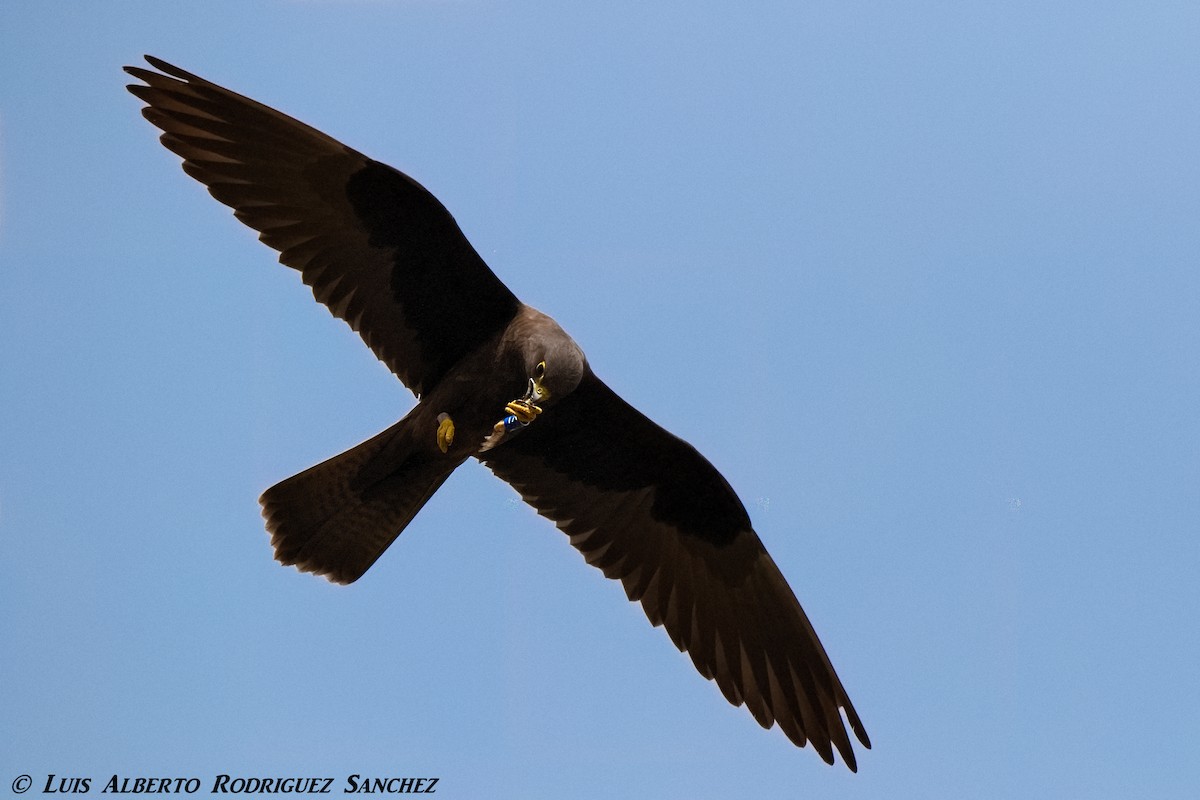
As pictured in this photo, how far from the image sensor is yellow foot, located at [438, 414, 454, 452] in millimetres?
6684

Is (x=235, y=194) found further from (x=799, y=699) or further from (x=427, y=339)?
(x=799, y=699)

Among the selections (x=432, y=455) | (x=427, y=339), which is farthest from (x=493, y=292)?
(x=432, y=455)

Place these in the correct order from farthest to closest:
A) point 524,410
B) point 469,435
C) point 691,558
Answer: point 691,558 < point 469,435 < point 524,410

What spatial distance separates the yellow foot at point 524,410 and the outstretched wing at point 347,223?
1.95ft

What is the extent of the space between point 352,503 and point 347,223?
1536 millimetres

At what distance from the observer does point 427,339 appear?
7.13 meters

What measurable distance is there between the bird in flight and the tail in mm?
11

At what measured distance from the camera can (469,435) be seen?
22.4 feet

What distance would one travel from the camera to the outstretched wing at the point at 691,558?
24.5 feet

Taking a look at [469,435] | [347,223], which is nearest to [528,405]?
[469,435]

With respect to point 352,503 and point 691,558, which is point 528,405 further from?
point 691,558

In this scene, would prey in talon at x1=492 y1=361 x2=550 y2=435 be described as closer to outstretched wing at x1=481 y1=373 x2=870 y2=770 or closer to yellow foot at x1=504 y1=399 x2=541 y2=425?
yellow foot at x1=504 y1=399 x2=541 y2=425

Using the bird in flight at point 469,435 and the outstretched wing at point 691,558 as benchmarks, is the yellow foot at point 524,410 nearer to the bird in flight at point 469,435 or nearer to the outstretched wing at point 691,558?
the bird in flight at point 469,435

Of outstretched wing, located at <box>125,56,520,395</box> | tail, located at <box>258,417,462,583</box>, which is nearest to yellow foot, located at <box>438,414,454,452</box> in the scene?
tail, located at <box>258,417,462,583</box>
